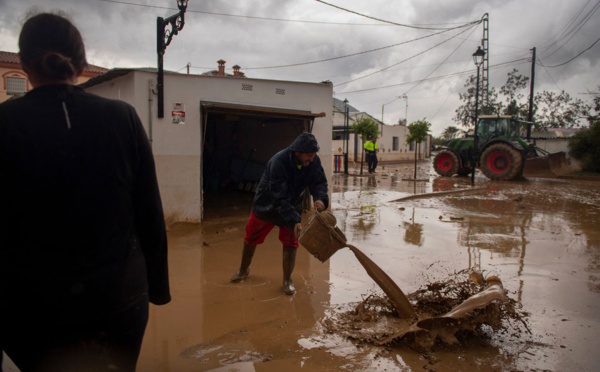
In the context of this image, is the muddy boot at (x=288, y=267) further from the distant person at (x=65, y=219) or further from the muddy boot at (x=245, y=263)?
the distant person at (x=65, y=219)

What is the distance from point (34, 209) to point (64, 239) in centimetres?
13

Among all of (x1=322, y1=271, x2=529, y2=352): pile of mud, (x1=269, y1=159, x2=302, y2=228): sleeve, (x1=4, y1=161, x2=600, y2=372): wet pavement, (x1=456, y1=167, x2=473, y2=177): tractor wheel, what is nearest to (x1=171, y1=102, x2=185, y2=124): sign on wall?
(x1=4, y1=161, x2=600, y2=372): wet pavement

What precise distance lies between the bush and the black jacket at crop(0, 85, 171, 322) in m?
22.8

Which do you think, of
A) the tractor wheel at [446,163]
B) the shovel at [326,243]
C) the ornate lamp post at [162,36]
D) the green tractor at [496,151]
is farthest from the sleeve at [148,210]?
the tractor wheel at [446,163]

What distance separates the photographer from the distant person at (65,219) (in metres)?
1.30

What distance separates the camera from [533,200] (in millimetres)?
11016

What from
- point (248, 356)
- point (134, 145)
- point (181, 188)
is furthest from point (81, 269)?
point (181, 188)

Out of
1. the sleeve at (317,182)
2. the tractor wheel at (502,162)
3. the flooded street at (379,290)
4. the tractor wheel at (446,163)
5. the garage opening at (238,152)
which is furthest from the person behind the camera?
the tractor wheel at (446,163)

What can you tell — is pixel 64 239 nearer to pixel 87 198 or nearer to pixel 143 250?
pixel 87 198

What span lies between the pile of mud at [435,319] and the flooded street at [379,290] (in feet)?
0.20

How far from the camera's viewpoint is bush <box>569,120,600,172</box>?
62.2ft

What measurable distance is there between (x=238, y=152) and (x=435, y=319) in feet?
36.4

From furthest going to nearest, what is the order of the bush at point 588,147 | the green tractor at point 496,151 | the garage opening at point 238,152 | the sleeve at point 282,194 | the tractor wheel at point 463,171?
the bush at point 588,147
the tractor wheel at point 463,171
the green tractor at point 496,151
the garage opening at point 238,152
the sleeve at point 282,194

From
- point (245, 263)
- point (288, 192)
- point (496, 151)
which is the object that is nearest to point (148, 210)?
point (288, 192)
